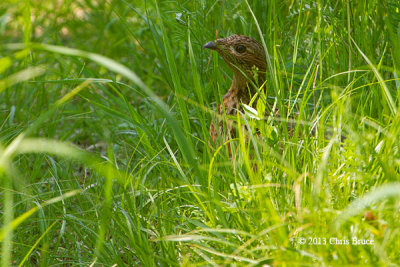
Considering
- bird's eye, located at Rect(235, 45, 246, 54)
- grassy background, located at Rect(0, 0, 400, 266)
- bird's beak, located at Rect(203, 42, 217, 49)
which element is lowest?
grassy background, located at Rect(0, 0, 400, 266)

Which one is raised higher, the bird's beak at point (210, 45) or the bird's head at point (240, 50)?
the bird's beak at point (210, 45)

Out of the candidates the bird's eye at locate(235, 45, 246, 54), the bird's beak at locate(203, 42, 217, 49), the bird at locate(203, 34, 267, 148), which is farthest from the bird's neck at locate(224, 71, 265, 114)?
the bird's beak at locate(203, 42, 217, 49)

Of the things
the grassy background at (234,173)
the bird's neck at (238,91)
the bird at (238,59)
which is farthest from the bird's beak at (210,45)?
the bird's neck at (238,91)

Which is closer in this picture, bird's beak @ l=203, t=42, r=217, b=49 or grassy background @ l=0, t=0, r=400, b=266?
grassy background @ l=0, t=0, r=400, b=266

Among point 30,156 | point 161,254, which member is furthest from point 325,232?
point 30,156

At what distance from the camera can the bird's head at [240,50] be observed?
3.14 m

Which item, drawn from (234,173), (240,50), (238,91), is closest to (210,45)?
(240,50)

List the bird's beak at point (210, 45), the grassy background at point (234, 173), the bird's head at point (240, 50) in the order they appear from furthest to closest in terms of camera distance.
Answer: the bird's head at point (240, 50), the bird's beak at point (210, 45), the grassy background at point (234, 173)

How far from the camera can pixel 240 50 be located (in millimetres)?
3193

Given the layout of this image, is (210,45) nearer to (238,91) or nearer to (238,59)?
(238,59)

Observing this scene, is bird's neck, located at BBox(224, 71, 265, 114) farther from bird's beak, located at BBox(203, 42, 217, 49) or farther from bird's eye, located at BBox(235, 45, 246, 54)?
bird's beak, located at BBox(203, 42, 217, 49)

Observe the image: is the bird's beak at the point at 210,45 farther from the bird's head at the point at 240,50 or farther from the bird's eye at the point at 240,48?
the bird's eye at the point at 240,48

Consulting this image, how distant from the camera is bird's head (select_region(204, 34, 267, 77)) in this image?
10.3 feet

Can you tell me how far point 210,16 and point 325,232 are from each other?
2017 millimetres
